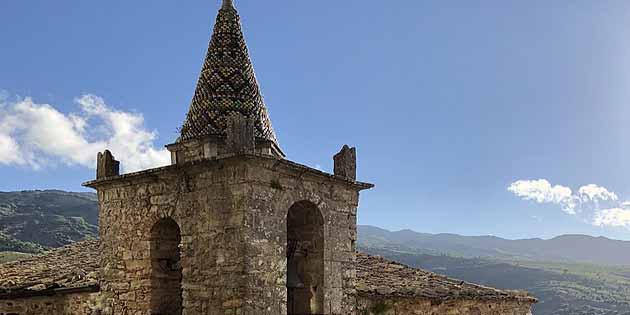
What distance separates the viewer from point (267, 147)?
A: 8.71 metres

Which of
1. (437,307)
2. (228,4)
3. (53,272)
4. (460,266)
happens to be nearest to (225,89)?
(228,4)

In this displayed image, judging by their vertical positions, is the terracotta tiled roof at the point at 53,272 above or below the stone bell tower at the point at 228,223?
below

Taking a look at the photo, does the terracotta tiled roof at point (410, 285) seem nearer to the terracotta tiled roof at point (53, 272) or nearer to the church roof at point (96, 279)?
the church roof at point (96, 279)

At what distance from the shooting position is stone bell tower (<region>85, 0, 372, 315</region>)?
6.69 meters

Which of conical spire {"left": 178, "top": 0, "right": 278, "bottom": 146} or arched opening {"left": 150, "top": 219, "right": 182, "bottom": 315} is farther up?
conical spire {"left": 178, "top": 0, "right": 278, "bottom": 146}

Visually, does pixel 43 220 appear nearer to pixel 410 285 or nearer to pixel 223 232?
pixel 410 285

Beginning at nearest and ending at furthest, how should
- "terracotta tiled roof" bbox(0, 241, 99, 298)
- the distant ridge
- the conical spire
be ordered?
the conical spire < "terracotta tiled roof" bbox(0, 241, 99, 298) < the distant ridge

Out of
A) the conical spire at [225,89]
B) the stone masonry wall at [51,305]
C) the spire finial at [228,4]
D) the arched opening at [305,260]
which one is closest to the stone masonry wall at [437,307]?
the arched opening at [305,260]

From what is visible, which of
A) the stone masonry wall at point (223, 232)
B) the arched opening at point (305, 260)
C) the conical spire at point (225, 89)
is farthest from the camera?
the conical spire at point (225, 89)

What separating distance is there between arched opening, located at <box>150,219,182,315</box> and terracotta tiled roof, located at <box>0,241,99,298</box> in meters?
1.64

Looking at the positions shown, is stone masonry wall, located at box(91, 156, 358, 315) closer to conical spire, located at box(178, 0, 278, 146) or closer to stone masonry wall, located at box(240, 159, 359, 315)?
stone masonry wall, located at box(240, 159, 359, 315)

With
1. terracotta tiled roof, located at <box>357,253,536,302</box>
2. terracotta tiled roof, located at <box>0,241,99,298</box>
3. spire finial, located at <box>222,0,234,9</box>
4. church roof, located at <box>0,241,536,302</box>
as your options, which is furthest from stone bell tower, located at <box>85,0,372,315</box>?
Result: terracotta tiled roof, located at <box>357,253,536,302</box>

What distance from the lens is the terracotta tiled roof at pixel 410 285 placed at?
10883 millimetres

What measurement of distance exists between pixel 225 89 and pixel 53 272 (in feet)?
16.2
